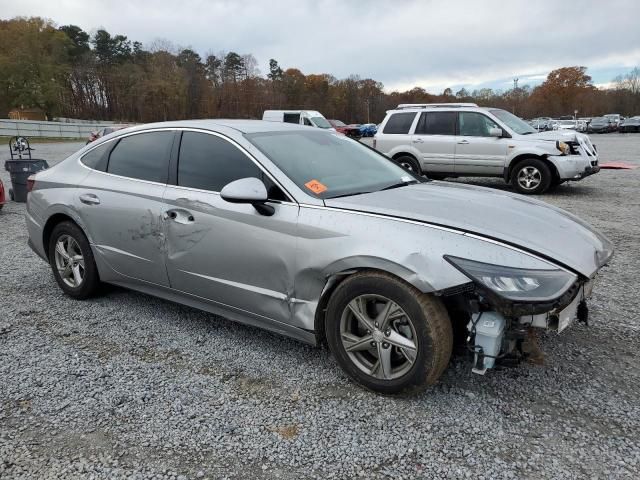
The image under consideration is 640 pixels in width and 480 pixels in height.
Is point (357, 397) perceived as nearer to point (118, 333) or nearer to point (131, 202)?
point (118, 333)

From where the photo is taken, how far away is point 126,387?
3.07 meters

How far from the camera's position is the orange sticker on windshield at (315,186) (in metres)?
3.18

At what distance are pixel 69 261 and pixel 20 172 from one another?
673 cm

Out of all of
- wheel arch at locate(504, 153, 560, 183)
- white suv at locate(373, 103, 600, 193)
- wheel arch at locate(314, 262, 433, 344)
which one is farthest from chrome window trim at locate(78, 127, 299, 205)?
wheel arch at locate(504, 153, 560, 183)

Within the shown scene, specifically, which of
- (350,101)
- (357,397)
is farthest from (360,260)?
(350,101)

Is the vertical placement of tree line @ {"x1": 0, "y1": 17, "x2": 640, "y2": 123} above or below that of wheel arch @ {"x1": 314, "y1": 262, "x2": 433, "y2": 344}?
above

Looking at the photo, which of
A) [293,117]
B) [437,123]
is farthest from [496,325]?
[293,117]

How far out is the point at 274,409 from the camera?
111 inches

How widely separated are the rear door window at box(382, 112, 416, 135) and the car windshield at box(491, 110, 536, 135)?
5.98 feet

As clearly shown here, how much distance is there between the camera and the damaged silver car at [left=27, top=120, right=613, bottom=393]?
8.51 ft

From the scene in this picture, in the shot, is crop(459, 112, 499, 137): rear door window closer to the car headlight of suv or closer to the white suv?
the white suv

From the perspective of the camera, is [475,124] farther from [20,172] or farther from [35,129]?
[35,129]

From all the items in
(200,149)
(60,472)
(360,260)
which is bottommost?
(60,472)

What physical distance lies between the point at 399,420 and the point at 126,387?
5.31ft
